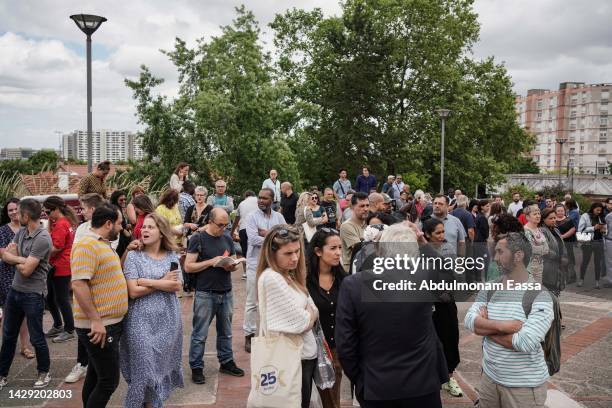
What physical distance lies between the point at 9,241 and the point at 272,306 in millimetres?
3798

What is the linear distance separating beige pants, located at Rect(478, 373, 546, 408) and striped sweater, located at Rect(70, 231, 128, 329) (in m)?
2.65

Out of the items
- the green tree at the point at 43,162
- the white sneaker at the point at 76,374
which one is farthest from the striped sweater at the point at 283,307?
the green tree at the point at 43,162

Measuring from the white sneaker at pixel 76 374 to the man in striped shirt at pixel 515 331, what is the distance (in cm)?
405

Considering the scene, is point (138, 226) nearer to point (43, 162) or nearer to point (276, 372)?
point (276, 372)

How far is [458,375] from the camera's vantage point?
571cm

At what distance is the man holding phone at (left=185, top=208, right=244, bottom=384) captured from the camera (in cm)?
524

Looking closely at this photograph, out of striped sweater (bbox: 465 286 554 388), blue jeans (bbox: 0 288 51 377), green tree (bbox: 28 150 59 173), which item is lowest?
blue jeans (bbox: 0 288 51 377)

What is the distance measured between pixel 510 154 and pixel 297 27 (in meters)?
→ 17.2

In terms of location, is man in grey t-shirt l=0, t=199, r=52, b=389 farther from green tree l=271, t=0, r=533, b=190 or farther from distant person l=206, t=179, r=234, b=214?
green tree l=271, t=0, r=533, b=190

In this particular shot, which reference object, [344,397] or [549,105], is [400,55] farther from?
[549,105]

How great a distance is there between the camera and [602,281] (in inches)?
436

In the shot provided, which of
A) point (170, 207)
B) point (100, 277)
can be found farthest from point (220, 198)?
point (100, 277)

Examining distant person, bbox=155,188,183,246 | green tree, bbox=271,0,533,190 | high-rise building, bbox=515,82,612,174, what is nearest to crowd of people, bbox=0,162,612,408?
distant person, bbox=155,188,183,246

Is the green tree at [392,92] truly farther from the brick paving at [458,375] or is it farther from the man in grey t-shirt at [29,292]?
the man in grey t-shirt at [29,292]
